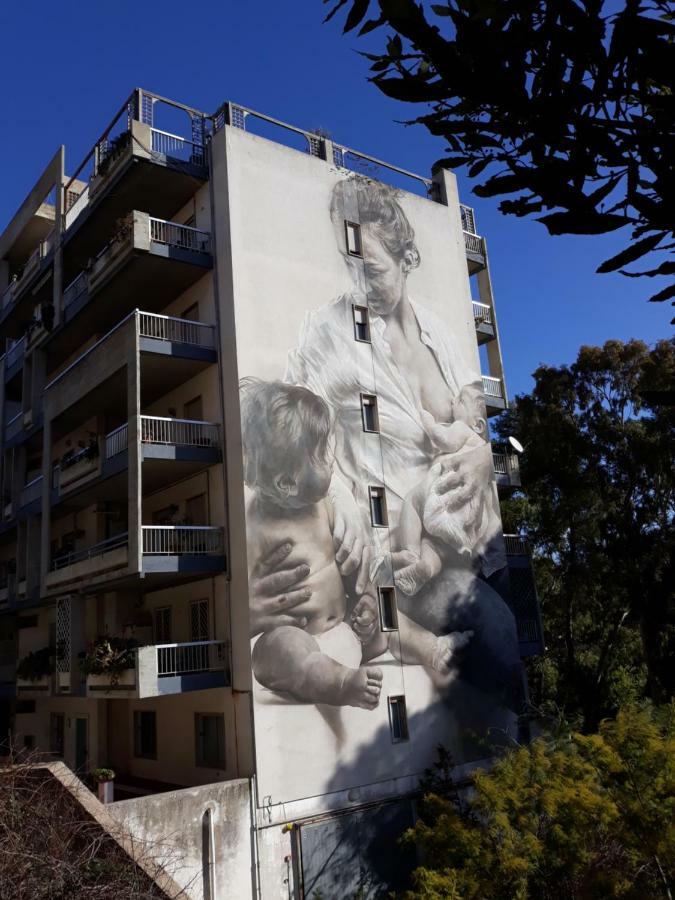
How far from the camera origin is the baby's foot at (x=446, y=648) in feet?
73.8

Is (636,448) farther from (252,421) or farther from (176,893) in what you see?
(176,893)

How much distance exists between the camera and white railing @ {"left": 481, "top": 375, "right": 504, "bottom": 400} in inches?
1105

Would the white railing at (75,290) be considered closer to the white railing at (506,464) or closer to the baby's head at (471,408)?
the baby's head at (471,408)

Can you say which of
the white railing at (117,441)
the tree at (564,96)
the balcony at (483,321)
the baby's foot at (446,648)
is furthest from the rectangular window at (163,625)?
the tree at (564,96)

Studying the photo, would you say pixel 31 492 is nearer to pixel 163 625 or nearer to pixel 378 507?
pixel 163 625

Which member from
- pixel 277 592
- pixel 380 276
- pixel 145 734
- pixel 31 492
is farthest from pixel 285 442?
pixel 31 492

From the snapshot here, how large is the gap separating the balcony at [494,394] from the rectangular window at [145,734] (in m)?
15.0

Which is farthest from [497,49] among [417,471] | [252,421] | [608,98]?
[417,471]

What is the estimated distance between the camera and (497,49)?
9.55 feet

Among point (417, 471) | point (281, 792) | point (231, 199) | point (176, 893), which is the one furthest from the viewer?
point (417, 471)

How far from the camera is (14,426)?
29625 mm

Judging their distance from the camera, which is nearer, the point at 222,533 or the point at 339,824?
the point at 339,824

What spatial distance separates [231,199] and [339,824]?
16.6 m

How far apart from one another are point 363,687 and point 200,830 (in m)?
5.43
